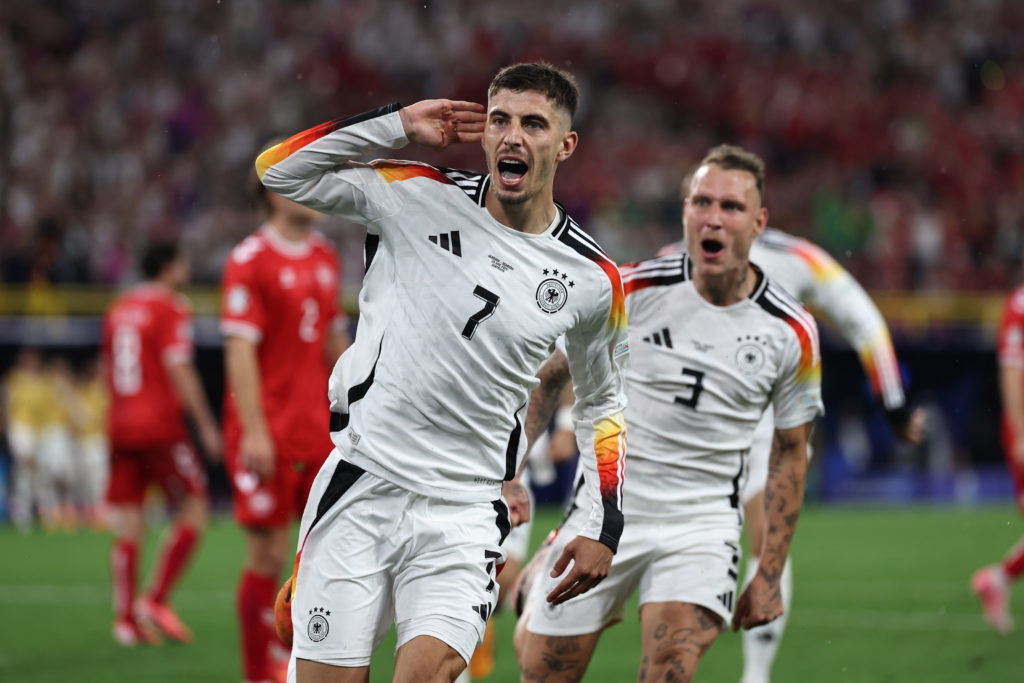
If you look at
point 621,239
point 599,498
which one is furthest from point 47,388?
point 599,498

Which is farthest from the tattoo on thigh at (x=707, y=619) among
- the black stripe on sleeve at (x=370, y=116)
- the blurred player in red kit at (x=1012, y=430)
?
the blurred player in red kit at (x=1012, y=430)

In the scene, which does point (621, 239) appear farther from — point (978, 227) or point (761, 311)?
point (761, 311)

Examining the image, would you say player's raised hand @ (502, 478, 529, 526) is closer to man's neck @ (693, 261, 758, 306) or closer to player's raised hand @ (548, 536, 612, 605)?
player's raised hand @ (548, 536, 612, 605)

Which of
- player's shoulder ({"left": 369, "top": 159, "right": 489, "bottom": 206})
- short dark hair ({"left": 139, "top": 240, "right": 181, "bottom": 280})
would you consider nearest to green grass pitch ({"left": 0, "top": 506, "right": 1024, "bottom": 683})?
short dark hair ({"left": 139, "top": 240, "right": 181, "bottom": 280})

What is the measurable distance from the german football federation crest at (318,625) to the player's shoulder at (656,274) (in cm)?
197

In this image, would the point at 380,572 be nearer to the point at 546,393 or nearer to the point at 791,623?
the point at 546,393

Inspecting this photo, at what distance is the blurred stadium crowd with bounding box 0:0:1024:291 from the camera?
2028cm

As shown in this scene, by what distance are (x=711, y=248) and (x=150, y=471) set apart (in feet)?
19.4

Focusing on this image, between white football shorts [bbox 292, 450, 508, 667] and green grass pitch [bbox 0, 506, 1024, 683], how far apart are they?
344cm

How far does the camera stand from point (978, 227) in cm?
2172

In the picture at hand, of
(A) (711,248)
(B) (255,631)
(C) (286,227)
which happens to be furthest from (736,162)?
(B) (255,631)

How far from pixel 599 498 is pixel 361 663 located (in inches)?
37.6

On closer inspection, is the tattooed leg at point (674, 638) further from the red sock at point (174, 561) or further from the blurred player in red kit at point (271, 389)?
the red sock at point (174, 561)

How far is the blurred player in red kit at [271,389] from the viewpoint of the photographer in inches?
259
